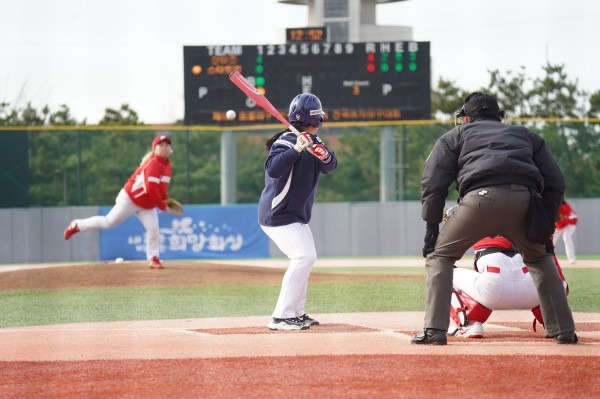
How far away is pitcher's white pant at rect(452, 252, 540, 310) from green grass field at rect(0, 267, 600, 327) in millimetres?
2981

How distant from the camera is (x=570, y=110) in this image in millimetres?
30656

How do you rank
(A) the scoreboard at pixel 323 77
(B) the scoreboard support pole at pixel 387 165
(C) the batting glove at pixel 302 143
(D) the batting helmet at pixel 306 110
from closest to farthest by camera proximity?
→ (C) the batting glove at pixel 302 143 → (D) the batting helmet at pixel 306 110 → (A) the scoreboard at pixel 323 77 → (B) the scoreboard support pole at pixel 387 165

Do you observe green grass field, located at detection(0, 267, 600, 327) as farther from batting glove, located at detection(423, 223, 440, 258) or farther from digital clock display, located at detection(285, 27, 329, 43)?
digital clock display, located at detection(285, 27, 329, 43)

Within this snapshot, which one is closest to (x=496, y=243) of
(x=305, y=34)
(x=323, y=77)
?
(x=323, y=77)

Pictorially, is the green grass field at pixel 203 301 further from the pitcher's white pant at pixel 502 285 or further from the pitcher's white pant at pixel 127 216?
the pitcher's white pant at pixel 502 285

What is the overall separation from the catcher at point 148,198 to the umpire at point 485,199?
357 inches

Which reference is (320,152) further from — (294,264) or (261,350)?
(261,350)

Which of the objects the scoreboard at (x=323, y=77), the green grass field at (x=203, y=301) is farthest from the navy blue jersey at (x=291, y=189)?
the scoreboard at (x=323, y=77)

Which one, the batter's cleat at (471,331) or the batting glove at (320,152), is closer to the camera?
the batter's cleat at (471,331)

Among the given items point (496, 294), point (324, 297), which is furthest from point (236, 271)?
point (496, 294)

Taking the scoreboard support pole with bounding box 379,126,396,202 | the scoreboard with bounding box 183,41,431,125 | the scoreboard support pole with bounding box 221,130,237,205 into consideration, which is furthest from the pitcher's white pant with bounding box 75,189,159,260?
the scoreboard support pole with bounding box 379,126,396,202

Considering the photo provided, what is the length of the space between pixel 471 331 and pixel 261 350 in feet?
4.87

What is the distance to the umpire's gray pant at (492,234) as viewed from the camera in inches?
283

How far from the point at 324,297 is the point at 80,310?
8.70 ft
